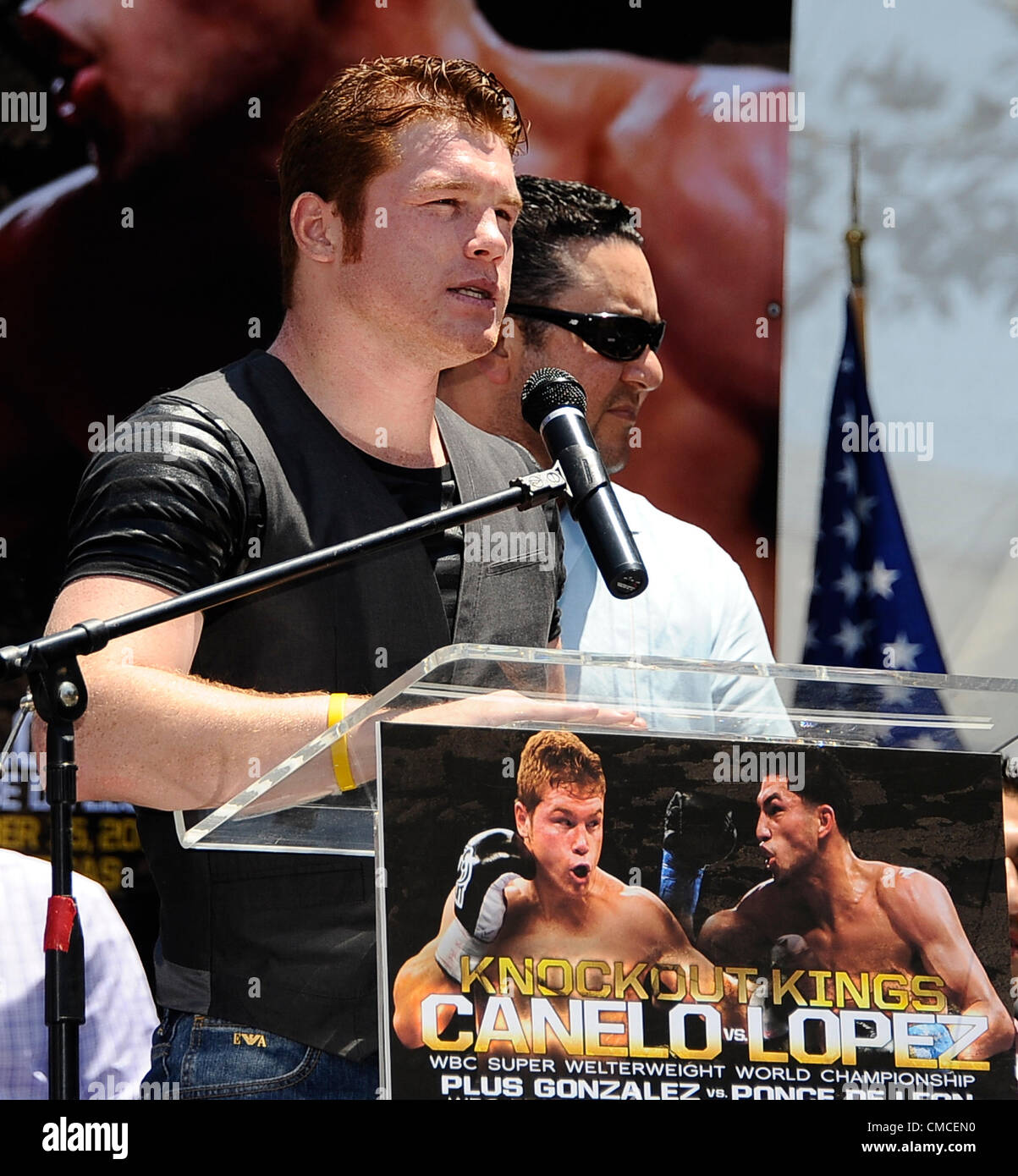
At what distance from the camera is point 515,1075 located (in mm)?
1579

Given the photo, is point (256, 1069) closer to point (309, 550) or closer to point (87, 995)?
point (309, 550)

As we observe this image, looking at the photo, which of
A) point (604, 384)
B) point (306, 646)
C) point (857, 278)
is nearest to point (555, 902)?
point (306, 646)

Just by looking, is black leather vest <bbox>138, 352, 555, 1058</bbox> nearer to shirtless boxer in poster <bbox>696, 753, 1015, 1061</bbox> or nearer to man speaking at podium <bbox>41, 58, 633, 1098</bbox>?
man speaking at podium <bbox>41, 58, 633, 1098</bbox>

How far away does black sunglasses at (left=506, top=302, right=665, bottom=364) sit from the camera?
3.82 meters

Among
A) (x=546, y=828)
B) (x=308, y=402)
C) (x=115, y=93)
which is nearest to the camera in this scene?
(x=546, y=828)

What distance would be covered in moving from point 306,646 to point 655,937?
2.93 ft

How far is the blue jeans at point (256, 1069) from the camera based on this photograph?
1993 mm

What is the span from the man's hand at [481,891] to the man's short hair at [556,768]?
0.05 m

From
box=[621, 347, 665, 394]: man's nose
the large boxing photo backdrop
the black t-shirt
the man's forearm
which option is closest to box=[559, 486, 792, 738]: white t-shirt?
the large boxing photo backdrop

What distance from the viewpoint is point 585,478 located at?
1.83 m

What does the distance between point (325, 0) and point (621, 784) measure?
104 inches

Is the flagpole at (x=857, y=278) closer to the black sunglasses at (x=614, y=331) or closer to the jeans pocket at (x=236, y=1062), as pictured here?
the black sunglasses at (x=614, y=331)
